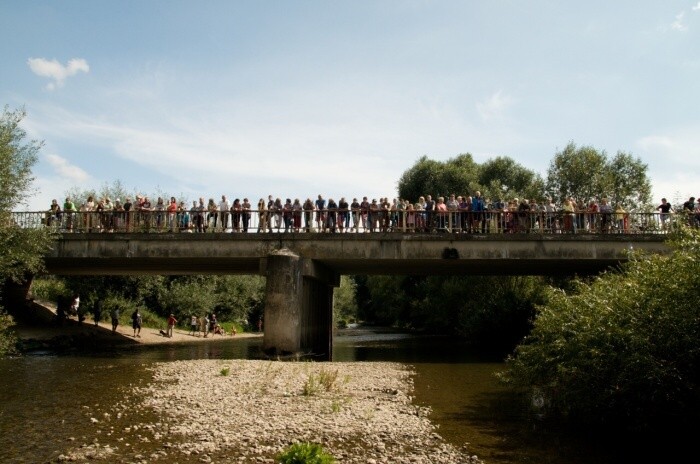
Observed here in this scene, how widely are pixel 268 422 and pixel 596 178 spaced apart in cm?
4367

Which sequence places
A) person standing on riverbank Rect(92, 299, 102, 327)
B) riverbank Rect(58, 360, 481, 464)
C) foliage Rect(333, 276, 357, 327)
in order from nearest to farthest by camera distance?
1. riverbank Rect(58, 360, 481, 464)
2. person standing on riverbank Rect(92, 299, 102, 327)
3. foliage Rect(333, 276, 357, 327)

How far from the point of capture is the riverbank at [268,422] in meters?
9.20

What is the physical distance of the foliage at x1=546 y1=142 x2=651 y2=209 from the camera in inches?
1875

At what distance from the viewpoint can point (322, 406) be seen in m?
12.8

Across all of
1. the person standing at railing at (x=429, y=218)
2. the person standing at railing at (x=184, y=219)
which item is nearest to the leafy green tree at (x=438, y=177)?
the person standing at railing at (x=429, y=218)

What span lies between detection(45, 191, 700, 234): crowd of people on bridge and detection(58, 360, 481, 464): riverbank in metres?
9.05

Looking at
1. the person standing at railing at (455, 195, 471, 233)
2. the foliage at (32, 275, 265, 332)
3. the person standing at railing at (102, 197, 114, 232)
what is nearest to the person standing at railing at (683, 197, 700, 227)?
the person standing at railing at (455, 195, 471, 233)

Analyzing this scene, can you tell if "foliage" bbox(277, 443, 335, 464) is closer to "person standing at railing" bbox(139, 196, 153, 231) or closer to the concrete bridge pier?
the concrete bridge pier

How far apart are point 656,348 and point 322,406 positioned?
702 centimetres

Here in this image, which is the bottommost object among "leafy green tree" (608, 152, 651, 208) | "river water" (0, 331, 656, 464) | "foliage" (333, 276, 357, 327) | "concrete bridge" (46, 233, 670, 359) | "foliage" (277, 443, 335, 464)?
"foliage" (333, 276, 357, 327)

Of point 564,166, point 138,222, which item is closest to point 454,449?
point 138,222

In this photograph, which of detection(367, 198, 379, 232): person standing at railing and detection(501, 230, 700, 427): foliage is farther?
detection(367, 198, 379, 232): person standing at railing

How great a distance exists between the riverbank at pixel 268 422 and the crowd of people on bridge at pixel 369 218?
9052 millimetres

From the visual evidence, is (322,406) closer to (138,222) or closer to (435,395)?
(435,395)
